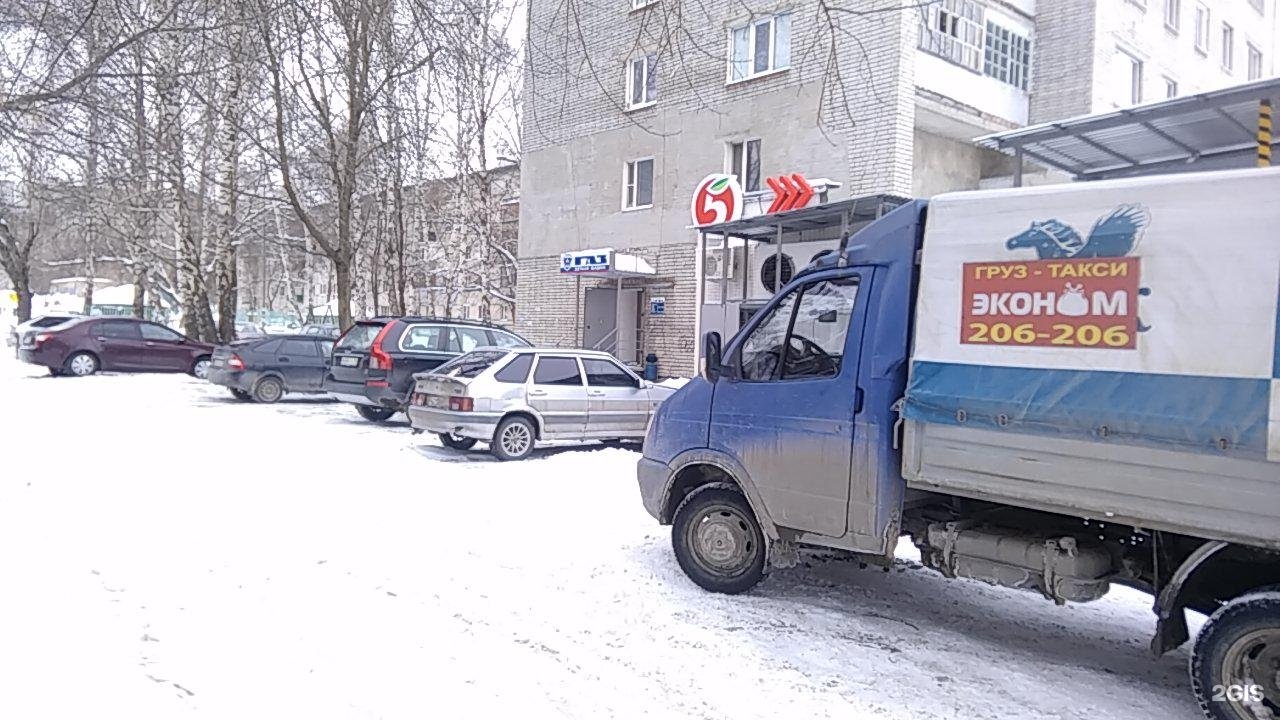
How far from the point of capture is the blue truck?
12.8 ft

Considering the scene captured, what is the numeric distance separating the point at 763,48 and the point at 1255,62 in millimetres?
21164

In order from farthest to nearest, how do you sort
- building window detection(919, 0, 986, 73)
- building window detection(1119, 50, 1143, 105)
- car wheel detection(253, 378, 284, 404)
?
building window detection(1119, 50, 1143, 105) < building window detection(919, 0, 986, 73) < car wheel detection(253, 378, 284, 404)

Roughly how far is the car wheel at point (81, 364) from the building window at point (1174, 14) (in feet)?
94.6

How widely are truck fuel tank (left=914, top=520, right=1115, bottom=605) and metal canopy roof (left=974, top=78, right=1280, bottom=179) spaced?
4.33m

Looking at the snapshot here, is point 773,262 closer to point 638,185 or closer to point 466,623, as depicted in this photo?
point 638,185

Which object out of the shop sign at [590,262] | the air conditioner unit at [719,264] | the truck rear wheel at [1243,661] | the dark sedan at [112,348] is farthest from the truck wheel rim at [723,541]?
the dark sedan at [112,348]

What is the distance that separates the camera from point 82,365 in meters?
21.6

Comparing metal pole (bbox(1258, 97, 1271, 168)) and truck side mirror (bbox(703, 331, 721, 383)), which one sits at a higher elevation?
metal pole (bbox(1258, 97, 1271, 168))

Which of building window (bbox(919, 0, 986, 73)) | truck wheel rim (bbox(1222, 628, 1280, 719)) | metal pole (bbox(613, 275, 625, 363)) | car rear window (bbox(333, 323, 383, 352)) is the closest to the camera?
truck wheel rim (bbox(1222, 628, 1280, 719))

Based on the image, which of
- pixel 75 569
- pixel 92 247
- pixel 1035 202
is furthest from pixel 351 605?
pixel 92 247

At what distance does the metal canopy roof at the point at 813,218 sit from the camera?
12352 mm

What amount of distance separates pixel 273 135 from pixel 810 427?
58.7ft

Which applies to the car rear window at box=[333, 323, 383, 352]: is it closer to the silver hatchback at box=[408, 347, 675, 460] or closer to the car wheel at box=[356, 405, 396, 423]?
the car wheel at box=[356, 405, 396, 423]

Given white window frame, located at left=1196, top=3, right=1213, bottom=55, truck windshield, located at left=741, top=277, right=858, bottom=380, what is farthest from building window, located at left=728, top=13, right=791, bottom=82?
white window frame, located at left=1196, top=3, right=1213, bottom=55
